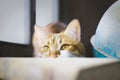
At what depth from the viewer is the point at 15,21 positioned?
3.58ft

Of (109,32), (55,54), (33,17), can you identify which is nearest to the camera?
(109,32)

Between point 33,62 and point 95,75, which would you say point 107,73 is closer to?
point 95,75

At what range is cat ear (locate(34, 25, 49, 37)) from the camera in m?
0.99

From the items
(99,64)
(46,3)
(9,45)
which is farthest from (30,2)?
(99,64)

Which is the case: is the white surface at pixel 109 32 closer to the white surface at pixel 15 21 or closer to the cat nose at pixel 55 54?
the cat nose at pixel 55 54

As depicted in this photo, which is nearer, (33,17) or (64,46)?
(64,46)

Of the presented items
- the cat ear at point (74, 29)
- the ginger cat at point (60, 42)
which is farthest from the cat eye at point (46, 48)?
the cat ear at point (74, 29)

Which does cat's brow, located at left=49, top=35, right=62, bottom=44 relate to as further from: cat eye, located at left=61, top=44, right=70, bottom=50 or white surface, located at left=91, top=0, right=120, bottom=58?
white surface, located at left=91, top=0, right=120, bottom=58

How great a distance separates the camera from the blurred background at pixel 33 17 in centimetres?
88

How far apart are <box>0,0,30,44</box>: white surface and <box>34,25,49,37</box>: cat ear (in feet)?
0.16

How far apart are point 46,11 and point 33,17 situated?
7 cm

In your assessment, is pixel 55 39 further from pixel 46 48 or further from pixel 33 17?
pixel 33 17

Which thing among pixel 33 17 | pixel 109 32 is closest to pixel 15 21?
pixel 33 17

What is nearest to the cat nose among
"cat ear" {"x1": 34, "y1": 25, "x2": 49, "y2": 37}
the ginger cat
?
the ginger cat
